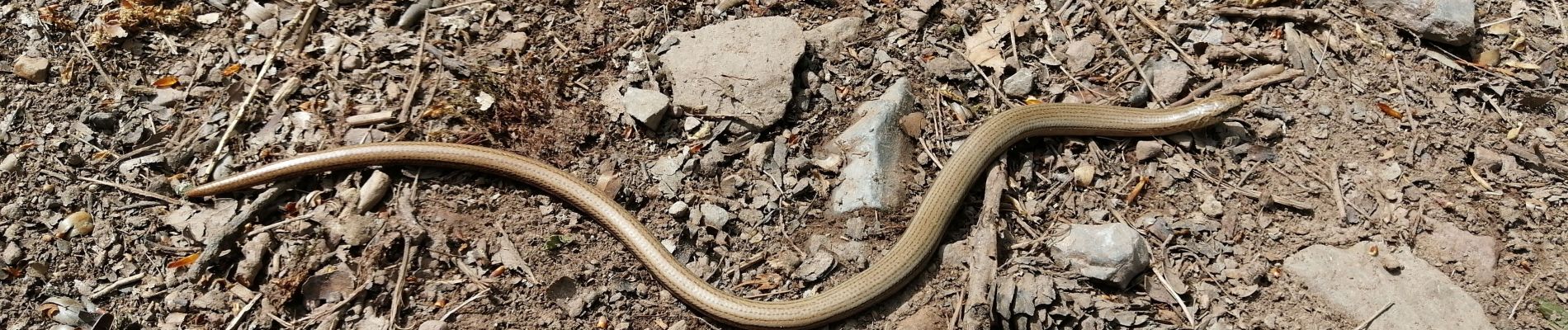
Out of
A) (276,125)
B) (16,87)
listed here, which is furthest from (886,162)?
(16,87)

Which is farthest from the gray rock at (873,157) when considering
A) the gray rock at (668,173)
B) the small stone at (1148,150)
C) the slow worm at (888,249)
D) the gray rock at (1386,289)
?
the gray rock at (1386,289)

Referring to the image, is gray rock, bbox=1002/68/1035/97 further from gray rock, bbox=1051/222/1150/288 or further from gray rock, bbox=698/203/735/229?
gray rock, bbox=698/203/735/229

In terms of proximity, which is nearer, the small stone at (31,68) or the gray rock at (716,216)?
the gray rock at (716,216)

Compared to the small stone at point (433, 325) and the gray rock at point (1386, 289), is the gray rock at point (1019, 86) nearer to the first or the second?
the gray rock at point (1386, 289)

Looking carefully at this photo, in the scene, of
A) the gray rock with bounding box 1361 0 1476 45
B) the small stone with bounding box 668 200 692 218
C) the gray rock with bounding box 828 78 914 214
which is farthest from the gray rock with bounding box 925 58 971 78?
the gray rock with bounding box 1361 0 1476 45

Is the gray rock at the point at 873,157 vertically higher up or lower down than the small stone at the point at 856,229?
higher up

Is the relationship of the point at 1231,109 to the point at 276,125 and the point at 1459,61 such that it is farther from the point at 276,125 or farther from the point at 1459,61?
the point at 276,125

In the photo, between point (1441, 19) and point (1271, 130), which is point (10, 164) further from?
point (1441, 19)
